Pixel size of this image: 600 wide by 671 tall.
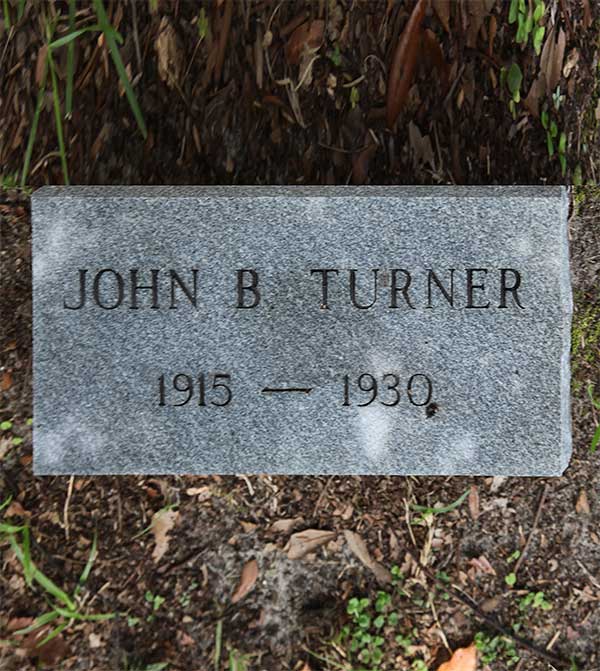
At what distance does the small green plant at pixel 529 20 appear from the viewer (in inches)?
99.1

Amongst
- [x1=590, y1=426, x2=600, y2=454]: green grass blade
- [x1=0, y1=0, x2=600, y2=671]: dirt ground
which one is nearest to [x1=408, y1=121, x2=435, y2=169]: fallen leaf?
[x1=0, y1=0, x2=600, y2=671]: dirt ground

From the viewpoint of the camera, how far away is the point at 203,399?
2248 mm

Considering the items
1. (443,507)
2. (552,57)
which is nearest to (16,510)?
(443,507)

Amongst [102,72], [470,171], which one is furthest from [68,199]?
[470,171]

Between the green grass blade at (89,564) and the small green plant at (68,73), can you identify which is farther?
the green grass blade at (89,564)

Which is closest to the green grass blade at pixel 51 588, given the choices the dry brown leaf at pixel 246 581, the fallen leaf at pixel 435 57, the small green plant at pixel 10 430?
the small green plant at pixel 10 430

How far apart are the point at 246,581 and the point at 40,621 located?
2.44ft

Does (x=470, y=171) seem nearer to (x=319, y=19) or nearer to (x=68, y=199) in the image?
(x=319, y=19)

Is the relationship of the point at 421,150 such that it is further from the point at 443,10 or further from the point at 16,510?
the point at 16,510

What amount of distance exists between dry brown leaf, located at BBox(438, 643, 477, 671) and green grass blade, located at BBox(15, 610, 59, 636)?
1383 millimetres

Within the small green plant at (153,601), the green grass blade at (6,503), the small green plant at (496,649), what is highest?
the green grass blade at (6,503)

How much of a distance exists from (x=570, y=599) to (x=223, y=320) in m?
1.60

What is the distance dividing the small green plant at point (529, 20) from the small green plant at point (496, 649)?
210cm

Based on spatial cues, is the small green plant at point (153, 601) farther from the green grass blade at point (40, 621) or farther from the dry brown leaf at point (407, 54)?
the dry brown leaf at point (407, 54)
